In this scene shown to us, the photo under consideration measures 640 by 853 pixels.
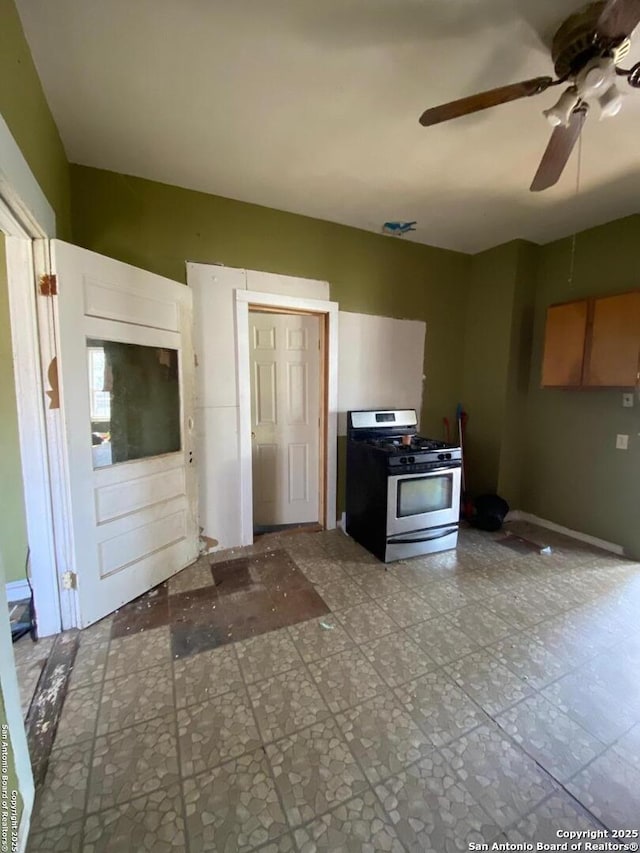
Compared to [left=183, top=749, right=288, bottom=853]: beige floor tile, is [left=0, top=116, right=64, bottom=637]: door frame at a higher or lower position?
higher

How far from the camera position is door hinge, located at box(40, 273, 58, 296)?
64.7 inches

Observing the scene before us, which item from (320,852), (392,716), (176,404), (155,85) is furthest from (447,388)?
(320,852)

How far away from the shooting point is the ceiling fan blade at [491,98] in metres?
1.23

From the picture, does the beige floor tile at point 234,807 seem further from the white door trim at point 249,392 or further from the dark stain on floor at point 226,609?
the white door trim at point 249,392

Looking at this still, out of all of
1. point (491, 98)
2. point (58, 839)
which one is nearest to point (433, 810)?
point (58, 839)

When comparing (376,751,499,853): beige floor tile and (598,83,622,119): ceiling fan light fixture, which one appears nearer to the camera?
(376,751,499,853): beige floor tile

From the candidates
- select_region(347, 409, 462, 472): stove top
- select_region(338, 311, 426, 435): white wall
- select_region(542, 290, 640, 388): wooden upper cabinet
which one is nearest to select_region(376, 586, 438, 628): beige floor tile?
select_region(347, 409, 462, 472): stove top

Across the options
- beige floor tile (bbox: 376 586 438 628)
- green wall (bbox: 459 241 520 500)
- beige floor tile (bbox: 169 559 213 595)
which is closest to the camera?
beige floor tile (bbox: 376 586 438 628)

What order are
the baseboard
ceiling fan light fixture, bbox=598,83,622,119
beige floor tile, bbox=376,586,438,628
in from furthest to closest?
beige floor tile, bbox=376,586,438,628 < ceiling fan light fixture, bbox=598,83,622,119 < the baseboard

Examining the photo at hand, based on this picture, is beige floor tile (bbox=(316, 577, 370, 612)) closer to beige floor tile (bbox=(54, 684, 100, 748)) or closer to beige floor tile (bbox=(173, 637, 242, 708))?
beige floor tile (bbox=(173, 637, 242, 708))

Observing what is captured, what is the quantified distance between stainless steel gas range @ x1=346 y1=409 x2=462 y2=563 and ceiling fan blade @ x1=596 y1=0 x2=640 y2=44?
6.67ft

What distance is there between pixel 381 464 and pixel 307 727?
5.15 feet

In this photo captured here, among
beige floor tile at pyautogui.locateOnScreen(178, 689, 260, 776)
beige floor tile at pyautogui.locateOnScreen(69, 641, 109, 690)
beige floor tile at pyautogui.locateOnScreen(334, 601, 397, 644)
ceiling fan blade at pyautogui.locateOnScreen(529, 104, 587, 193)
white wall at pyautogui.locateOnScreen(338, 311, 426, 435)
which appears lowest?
beige floor tile at pyautogui.locateOnScreen(69, 641, 109, 690)

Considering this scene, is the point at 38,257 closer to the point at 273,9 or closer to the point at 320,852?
the point at 273,9
